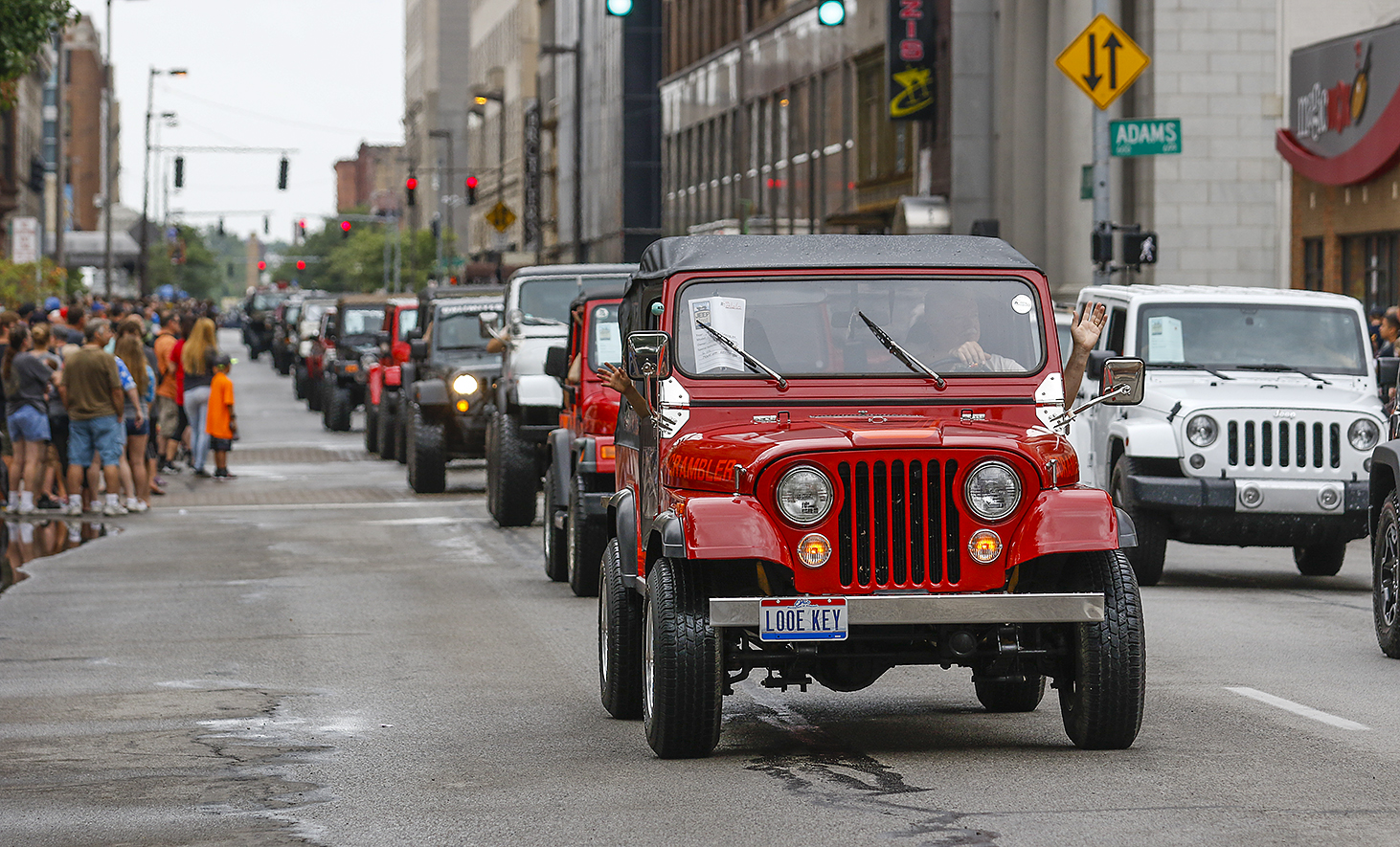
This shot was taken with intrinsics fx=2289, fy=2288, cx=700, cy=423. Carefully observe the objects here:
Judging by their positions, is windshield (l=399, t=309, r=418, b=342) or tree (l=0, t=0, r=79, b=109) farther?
windshield (l=399, t=309, r=418, b=342)

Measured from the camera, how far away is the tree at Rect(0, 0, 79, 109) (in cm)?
2766

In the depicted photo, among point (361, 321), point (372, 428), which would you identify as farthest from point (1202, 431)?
point (361, 321)

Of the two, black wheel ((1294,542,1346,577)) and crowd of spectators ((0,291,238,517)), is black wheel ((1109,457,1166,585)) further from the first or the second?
crowd of spectators ((0,291,238,517))

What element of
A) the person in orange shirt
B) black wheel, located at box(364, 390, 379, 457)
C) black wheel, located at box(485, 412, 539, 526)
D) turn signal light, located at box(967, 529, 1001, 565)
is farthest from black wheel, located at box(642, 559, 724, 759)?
black wheel, located at box(364, 390, 379, 457)

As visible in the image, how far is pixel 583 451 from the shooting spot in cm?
1484

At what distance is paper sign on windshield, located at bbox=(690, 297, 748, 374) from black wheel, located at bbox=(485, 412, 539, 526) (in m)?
10.4

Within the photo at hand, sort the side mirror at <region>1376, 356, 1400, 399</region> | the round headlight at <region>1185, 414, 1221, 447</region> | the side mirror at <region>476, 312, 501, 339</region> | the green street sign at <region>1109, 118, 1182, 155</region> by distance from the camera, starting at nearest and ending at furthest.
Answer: the side mirror at <region>1376, 356, 1400, 399</region> < the round headlight at <region>1185, 414, 1221, 447</region> < the side mirror at <region>476, 312, 501, 339</region> < the green street sign at <region>1109, 118, 1182, 155</region>

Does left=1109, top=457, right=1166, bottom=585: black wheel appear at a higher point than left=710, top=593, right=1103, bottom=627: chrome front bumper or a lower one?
lower

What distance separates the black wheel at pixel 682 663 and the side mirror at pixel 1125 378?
1.97 metres

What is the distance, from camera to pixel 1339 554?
655 inches

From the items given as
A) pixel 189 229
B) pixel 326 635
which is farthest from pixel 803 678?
pixel 189 229

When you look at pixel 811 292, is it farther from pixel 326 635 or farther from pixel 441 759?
pixel 326 635

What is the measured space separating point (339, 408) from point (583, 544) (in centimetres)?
2498

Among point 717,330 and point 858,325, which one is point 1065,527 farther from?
point 717,330
